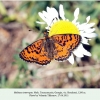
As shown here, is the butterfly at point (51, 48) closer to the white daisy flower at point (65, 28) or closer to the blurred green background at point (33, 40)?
the white daisy flower at point (65, 28)

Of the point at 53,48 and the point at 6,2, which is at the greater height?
the point at 6,2

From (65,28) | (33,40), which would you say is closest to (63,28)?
(65,28)

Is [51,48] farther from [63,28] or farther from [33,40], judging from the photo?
[33,40]

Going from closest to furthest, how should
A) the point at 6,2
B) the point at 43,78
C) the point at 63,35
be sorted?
the point at 63,35 → the point at 43,78 → the point at 6,2

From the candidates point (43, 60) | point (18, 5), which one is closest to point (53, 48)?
point (43, 60)

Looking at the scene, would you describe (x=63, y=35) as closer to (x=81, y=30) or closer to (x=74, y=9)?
(x=81, y=30)

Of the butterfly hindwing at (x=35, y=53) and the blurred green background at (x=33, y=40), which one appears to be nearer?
the butterfly hindwing at (x=35, y=53)

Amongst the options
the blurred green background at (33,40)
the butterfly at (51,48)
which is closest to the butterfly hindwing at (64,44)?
the butterfly at (51,48)
